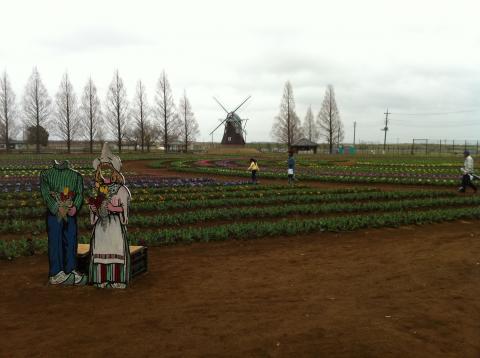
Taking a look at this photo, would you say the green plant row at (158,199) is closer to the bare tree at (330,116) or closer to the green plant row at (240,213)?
the green plant row at (240,213)

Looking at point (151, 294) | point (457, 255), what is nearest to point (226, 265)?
point (151, 294)

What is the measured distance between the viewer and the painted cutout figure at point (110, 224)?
666 cm

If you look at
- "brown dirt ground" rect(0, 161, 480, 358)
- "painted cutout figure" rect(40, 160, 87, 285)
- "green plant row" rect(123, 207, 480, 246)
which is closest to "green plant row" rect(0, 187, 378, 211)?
"green plant row" rect(123, 207, 480, 246)

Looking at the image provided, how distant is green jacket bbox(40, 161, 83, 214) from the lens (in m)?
6.64

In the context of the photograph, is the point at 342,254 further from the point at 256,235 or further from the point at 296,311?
the point at 296,311

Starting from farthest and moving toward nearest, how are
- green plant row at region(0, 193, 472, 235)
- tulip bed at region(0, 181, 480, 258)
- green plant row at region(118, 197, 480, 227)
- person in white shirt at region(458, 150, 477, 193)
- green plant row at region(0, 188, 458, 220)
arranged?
person in white shirt at region(458, 150, 477, 193) < green plant row at region(0, 188, 458, 220) < green plant row at region(118, 197, 480, 227) < green plant row at region(0, 193, 472, 235) < tulip bed at region(0, 181, 480, 258)

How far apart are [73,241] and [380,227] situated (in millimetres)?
8385

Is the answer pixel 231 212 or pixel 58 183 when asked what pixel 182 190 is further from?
pixel 58 183

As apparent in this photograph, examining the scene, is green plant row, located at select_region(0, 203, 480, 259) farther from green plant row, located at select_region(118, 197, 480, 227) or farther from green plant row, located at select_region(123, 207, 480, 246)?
green plant row, located at select_region(118, 197, 480, 227)

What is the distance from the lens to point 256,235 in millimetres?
10516

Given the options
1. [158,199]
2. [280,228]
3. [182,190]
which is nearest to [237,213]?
[280,228]

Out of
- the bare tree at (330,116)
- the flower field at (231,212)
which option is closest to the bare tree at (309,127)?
the bare tree at (330,116)

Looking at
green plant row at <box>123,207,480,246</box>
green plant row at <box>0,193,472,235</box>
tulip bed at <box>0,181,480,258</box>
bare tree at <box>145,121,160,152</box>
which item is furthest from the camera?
bare tree at <box>145,121,160,152</box>

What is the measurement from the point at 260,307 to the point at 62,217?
3467 mm
